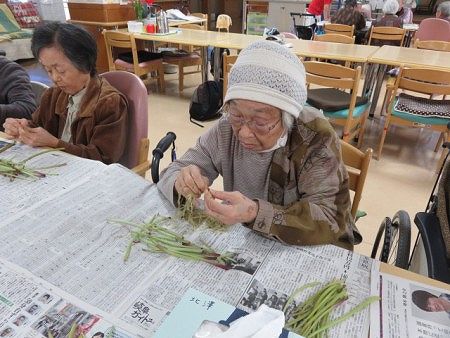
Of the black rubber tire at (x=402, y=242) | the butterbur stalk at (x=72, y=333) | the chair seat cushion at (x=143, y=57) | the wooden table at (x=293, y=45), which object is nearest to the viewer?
the butterbur stalk at (x=72, y=333)

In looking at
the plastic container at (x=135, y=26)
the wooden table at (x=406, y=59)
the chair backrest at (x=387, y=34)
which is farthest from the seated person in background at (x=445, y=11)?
the plastic container at (x=135, y=26)

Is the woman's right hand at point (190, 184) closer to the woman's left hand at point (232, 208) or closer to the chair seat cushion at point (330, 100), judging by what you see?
the woman's left hand at point (232, 208)

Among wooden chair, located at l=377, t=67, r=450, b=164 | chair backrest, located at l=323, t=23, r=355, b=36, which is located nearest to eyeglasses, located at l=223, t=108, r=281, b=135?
wooden chair, located at l=377, t=67, r=450, b=164

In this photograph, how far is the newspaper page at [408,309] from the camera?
70cm

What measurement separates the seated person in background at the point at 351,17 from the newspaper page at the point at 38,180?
5.22 metres

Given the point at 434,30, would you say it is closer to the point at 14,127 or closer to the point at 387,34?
the point at 387,34

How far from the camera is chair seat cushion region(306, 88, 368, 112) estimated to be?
302 centimetres

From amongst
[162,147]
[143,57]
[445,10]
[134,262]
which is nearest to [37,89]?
[162,147]

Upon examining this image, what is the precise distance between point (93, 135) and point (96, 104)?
0.45ft

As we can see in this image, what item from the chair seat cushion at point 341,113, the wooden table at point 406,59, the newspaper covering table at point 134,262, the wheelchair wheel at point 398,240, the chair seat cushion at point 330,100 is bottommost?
the chair seat cushion at point 341,113

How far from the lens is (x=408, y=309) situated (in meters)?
0.75

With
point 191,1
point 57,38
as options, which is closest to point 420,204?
point 57,38

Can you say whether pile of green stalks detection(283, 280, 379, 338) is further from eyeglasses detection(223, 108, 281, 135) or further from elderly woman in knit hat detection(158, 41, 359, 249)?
eyeglasses detection(223, 108, 281, 135)

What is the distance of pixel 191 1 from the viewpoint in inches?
369
